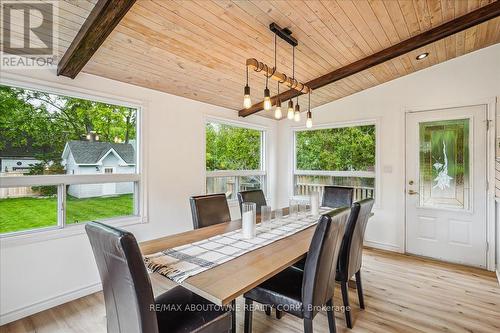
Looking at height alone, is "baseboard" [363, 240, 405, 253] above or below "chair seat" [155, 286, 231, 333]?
below

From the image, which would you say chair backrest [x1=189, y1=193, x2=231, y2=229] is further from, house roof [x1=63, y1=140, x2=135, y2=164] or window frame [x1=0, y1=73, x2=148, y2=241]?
house roof [x1=63, y1=140, x2=135, y2=164]

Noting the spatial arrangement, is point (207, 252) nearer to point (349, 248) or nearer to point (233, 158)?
point (349, 248)

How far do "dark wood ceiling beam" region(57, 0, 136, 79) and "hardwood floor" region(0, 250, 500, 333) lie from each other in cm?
214

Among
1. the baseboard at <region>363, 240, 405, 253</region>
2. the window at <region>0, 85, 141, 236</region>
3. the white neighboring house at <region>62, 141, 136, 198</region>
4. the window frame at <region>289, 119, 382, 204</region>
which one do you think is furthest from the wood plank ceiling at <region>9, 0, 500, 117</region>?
the baseboard at <region>363, 240, 405, 253</region>

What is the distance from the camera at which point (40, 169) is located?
7.75 feet

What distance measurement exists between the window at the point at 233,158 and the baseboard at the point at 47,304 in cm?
185

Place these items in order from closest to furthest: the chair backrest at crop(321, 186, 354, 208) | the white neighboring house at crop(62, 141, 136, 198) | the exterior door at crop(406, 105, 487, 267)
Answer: the white neighboring house at crop(62, 141, 136, 198)
the chair backrest at crop(321, 186, 354, 208)
the exterior door at crop(406, 105, 487, 267)

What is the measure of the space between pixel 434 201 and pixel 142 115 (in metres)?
4.01

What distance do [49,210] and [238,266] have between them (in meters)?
2.08

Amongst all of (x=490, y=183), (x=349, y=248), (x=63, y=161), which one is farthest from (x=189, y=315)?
(x=490, y=183)

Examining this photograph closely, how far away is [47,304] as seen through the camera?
7.70ft

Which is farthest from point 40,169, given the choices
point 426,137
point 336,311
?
point 426,137

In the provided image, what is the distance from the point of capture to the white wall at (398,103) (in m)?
3.35

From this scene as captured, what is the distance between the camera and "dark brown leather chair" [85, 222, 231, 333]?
1.12m
